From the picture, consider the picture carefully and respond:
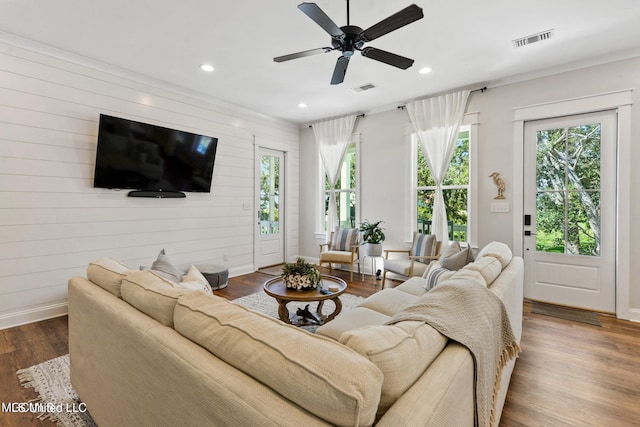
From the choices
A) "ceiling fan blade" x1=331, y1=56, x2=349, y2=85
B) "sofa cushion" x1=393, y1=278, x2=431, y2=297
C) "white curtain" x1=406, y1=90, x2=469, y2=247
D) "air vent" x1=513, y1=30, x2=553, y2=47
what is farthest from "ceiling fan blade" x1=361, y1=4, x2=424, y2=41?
"white curtain" x1=406, y1=90, x2=469, y2=247

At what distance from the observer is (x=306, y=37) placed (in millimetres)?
3000

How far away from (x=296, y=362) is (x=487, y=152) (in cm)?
428

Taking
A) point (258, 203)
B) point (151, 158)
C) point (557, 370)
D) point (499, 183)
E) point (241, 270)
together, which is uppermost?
point (151, 158)

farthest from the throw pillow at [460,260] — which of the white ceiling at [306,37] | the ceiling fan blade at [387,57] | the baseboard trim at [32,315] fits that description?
the baseboard trim at [32,315]

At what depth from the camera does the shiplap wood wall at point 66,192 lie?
119 inches

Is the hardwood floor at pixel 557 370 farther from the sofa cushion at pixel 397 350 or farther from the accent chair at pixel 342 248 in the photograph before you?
the accent chair at pixel 342 248

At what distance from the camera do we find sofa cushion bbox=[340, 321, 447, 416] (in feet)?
2.73

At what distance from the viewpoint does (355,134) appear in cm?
546

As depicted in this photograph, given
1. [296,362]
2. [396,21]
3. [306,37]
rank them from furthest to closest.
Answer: [306,37] < [396,21] < [296,362]

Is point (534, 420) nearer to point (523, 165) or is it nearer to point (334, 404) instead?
point (334, 404)

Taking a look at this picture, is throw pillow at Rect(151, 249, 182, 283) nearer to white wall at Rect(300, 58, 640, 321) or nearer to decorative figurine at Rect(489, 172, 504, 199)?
white wall at Rect(300, 58, 640, 321)

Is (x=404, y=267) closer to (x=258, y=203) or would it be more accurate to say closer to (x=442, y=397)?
(x=258, y=203)

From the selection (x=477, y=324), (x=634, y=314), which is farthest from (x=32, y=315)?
(x=634, y=314)

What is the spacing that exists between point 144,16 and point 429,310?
3261 mm
